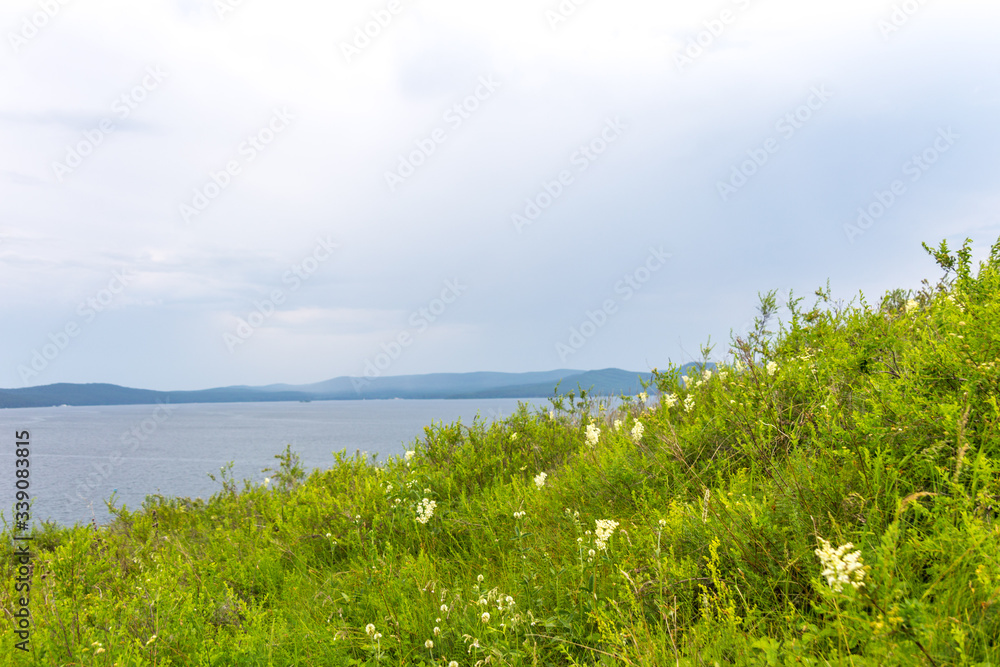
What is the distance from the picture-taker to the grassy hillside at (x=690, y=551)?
2.25 m

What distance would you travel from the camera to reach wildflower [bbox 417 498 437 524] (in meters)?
5.06

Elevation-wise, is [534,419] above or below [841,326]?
below

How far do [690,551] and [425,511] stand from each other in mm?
2763

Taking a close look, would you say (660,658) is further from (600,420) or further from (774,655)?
(600,420)

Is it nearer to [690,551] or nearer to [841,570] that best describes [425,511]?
[690,551]

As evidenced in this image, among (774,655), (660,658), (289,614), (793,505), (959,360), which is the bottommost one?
(289,614)

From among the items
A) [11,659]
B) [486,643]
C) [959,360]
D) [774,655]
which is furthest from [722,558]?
[11,659]

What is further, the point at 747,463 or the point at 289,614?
the point at 747,463

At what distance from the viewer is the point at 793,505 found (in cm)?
290

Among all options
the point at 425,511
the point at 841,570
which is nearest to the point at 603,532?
the point at 841,570

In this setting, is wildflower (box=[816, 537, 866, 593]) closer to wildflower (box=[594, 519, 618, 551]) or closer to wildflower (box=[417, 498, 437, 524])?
wildflower (box=[594, 519, 618, 551])

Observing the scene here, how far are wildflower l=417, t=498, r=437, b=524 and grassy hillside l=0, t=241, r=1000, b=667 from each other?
0.35ft

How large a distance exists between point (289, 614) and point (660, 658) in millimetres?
2714

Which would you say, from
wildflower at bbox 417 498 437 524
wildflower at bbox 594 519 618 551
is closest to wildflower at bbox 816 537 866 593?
wildflower at bbox 594 519 618 551
